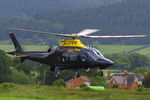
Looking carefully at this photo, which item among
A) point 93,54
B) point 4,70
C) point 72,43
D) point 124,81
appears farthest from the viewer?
point 124,81

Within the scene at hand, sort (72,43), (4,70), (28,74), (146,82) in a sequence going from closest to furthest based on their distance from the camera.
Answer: (72,43) < (4,70) < (28,74) < (146,82)

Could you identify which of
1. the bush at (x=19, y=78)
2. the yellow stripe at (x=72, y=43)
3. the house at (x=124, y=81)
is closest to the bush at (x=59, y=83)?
the house at (x=124, y=81)

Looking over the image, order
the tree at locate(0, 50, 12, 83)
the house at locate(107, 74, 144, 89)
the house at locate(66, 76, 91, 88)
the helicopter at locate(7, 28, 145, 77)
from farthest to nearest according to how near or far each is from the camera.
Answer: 1. the house at locate(107, 74, 144, 89)
2. the house at locate(66, 76, 91, 88)
3. the tree at locate(0, 50, 12, 83)
4. the helicopter at locate(7, 28, 145, 77)

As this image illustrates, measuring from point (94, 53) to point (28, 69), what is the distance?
50.1 metres

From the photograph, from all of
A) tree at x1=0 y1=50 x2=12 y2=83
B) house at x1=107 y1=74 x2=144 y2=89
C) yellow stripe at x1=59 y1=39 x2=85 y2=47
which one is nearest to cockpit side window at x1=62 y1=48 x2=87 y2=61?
yellow stripe at x1=59 y1=39 x2=85 y2=47

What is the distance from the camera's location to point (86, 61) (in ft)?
151

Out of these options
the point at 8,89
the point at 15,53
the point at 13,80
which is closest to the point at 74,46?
the point at 15,53

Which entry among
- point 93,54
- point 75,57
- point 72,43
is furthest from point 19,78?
point 93,54

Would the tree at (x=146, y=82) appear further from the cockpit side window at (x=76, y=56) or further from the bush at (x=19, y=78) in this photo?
the cockpit side window at (x=76, y=56)

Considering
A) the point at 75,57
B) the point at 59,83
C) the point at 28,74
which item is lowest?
the point at 75,57

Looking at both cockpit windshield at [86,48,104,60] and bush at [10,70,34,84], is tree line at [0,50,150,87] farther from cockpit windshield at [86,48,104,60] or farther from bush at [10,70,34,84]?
cockpit windshield at [86,48,104,60]

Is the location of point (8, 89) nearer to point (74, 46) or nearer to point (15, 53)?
point (15, 53)

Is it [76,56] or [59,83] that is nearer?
[76,56]

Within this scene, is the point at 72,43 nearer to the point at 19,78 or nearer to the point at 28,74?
the point at 19,78
